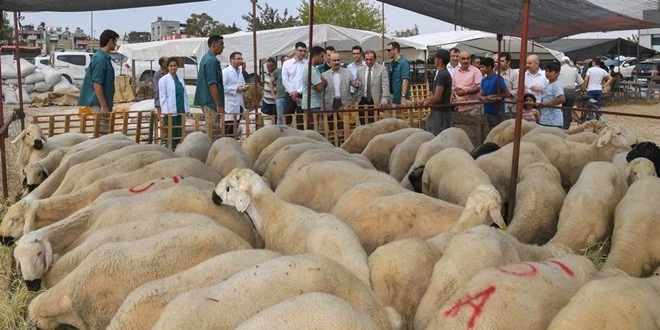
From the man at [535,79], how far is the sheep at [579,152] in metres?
5.09

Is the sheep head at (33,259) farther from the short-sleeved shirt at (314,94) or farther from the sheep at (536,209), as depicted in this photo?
the short-sleeved shirt at (314,94)

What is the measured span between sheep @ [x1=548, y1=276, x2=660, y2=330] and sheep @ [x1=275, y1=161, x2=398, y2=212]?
3.34 m

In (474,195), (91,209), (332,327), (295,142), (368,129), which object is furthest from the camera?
(368,129)

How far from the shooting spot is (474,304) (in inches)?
157

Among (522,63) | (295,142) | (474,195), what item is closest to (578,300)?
(474,195)

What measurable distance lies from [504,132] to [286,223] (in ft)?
18.5

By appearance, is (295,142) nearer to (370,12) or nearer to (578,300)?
(578,300)

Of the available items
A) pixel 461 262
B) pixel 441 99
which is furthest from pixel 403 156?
pixel 461 262

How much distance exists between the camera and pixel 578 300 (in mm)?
3783

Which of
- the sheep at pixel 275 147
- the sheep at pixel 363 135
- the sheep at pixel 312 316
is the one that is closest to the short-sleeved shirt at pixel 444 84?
the sheep at pixel 363 135

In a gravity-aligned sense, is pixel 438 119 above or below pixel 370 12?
below

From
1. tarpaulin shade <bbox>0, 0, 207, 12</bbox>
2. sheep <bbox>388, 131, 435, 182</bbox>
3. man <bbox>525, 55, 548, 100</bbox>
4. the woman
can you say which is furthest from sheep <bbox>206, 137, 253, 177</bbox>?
man <bbox>525, 55, 548, 100</bbox>

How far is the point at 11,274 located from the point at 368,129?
652cm

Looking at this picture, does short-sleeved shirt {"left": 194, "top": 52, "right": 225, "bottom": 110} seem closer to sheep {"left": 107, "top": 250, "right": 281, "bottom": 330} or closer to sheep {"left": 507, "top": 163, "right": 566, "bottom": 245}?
sheep {"left": 507, "top": 163, "right": 566, "bottom": 245}
